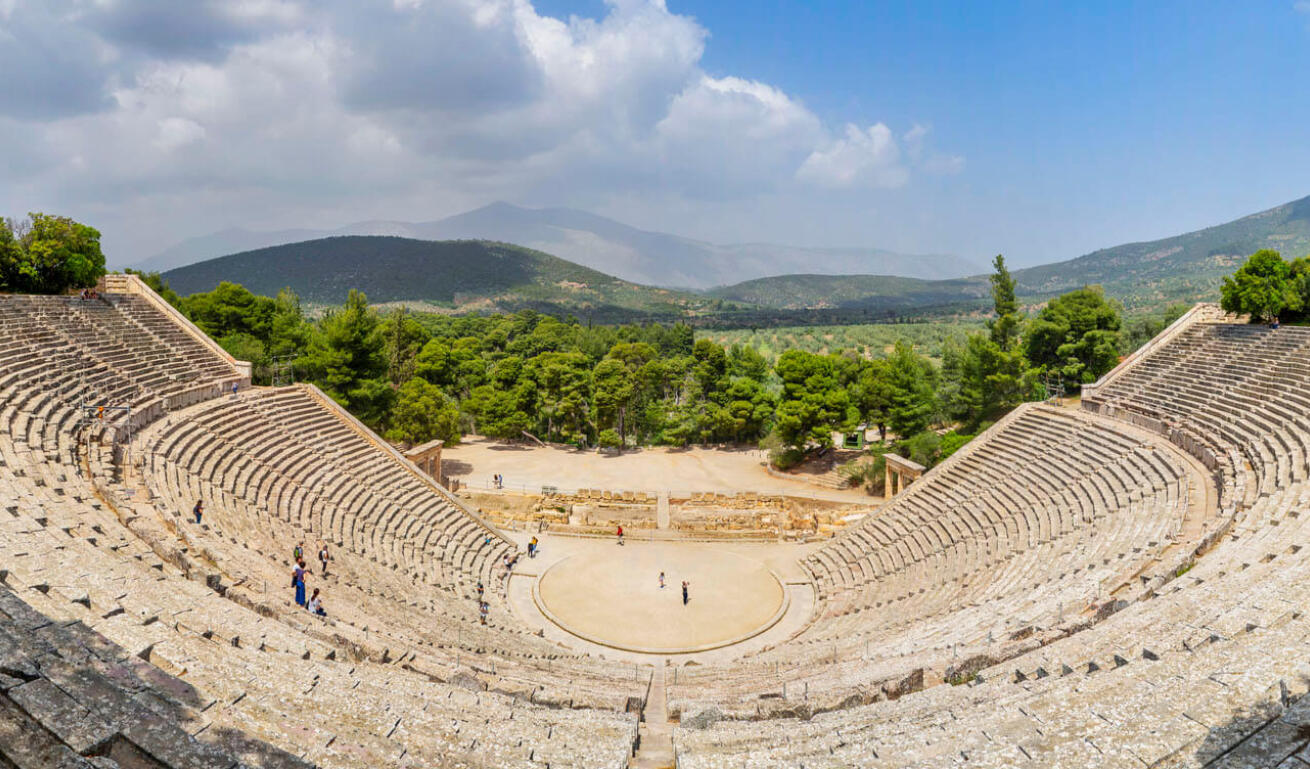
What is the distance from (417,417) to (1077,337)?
1331 inches

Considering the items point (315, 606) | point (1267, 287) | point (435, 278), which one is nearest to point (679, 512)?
point (315, 606)

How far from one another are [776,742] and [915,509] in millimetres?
17065

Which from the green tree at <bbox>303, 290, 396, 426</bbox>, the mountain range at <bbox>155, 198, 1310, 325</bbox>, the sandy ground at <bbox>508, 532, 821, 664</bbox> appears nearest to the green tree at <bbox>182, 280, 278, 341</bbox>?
the green tree at <bbox>303, 290, 396, 426</bbox>

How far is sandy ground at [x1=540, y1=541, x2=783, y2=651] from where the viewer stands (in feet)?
56.1

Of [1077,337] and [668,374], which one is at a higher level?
[1077,337]

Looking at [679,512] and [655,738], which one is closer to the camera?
[655,738]

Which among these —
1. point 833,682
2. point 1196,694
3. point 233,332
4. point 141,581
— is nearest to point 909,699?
point 833,682

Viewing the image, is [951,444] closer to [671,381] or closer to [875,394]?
[875,394]

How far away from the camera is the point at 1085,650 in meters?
8.40

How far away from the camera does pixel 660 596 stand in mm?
19266

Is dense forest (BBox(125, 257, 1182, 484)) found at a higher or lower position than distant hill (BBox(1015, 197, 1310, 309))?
lower

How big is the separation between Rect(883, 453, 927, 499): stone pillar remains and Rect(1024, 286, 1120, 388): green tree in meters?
11.2

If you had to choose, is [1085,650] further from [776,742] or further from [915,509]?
[915,509]

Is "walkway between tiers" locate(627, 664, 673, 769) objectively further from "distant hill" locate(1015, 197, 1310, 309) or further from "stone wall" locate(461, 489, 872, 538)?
"distant hill" locate(1015, 197, 1310, 309)
